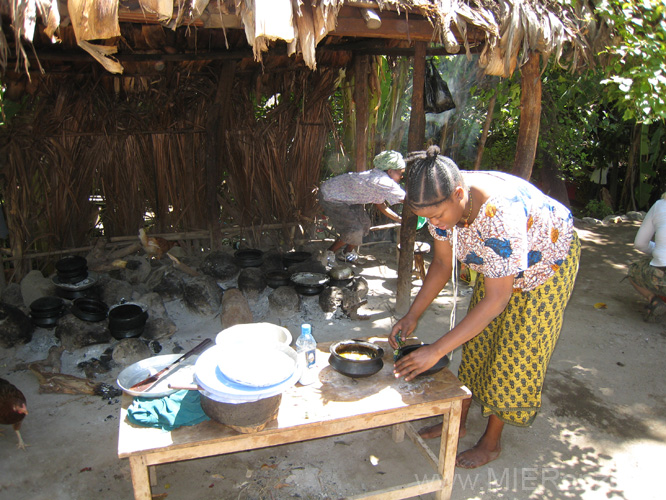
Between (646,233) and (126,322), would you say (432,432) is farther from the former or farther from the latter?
(646,233)

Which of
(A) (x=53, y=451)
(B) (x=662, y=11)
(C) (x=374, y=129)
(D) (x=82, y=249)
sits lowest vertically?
(A) (x=53, y=451)

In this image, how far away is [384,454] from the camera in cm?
288

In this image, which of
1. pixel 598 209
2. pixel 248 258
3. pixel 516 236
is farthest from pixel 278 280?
pixel 598 209

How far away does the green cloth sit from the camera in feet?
6.45

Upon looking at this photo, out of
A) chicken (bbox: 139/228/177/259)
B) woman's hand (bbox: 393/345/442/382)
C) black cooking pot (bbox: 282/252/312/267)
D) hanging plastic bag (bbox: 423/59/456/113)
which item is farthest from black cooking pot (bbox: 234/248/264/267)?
woman's hand (bbox: 393/345/442/382)

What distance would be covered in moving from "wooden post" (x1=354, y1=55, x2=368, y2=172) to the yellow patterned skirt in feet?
10.9

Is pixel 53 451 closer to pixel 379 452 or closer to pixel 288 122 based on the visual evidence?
pixel 379 452

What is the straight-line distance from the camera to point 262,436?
1.99 m

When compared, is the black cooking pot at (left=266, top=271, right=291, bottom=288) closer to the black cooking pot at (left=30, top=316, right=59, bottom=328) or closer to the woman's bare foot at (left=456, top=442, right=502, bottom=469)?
the black cooking pot at (left=30, top=316, right=59, bottom=328)

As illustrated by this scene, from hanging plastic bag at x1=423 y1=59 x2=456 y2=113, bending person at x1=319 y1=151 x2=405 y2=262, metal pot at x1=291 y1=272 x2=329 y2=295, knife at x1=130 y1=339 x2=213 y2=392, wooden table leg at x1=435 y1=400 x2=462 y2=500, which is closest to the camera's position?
knife at x1=130 y1=339 x2=213 y2=392

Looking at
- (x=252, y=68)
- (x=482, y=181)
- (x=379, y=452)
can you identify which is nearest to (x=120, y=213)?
(x=252, y=68)

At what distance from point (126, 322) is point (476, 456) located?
2.74 m

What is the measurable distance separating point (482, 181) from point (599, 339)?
3001 mm

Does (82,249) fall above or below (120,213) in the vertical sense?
below
